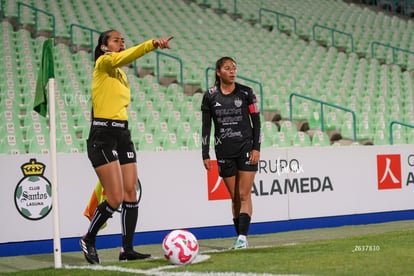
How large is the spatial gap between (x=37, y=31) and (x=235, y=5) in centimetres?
749

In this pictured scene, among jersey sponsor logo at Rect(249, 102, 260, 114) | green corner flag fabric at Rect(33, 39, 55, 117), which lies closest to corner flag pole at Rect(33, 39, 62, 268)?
green corner flag fabric at Rect(33, 39, 55, 117)

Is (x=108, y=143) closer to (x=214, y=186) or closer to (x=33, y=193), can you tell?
(x=33, y=193)

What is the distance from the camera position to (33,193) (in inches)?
363

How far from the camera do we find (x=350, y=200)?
11.9 meters

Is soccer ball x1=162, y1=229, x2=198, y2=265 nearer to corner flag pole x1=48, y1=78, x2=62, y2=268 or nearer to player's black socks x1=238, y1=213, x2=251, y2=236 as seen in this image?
corner flag pole x1=48, y1=78, x2=62, y2=268

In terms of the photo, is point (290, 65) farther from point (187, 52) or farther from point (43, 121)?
point (43, 121)

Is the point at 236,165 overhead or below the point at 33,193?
overhead

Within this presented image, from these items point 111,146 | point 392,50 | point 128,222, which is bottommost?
point 128,222

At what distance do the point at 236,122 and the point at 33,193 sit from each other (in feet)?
8.52

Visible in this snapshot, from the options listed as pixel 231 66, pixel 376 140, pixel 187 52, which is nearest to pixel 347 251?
pixel 231 66

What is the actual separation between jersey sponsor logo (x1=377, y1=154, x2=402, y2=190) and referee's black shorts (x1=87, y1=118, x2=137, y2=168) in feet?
19.5

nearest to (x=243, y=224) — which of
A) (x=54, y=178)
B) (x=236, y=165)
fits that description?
(x=236, y=165)

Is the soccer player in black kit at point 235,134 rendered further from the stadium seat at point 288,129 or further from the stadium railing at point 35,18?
the stadium railing at point 35,18

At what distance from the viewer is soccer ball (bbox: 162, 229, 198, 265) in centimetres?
649
